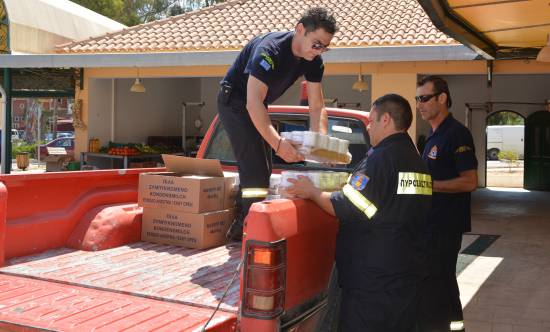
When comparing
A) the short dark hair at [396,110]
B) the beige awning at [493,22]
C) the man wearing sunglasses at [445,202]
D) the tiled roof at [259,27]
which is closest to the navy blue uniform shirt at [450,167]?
the man wearing sunglasses at [445,202]

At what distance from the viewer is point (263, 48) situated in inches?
130

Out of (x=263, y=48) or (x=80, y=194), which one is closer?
(x=263, y=48)

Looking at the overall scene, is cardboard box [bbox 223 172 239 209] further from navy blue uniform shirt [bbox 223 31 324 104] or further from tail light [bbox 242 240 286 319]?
tail light [bbox 242 240 286 319]

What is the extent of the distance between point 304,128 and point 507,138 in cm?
3196

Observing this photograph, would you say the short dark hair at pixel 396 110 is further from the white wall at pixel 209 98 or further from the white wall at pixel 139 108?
the white wall at pixel 209 98

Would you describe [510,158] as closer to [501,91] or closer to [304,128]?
[501,91]

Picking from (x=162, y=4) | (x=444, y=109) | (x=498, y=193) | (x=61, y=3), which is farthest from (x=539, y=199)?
(x=162, y=4)

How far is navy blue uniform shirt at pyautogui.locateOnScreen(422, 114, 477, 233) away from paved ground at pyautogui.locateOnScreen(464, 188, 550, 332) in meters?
2.02

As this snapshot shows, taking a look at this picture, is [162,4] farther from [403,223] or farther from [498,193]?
[403,223]

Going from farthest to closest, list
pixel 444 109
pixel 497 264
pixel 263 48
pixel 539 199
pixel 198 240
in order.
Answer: pixel 539 199 → pixel 497 264 → pixel 444 109 → pixel 198 240 → pixel 263 48

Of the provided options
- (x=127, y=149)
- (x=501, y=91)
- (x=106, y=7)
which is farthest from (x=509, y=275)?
(x=106, y=7)

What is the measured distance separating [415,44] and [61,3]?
530 inches

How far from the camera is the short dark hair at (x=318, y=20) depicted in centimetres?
329

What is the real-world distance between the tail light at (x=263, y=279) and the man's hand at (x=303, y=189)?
41 cm
